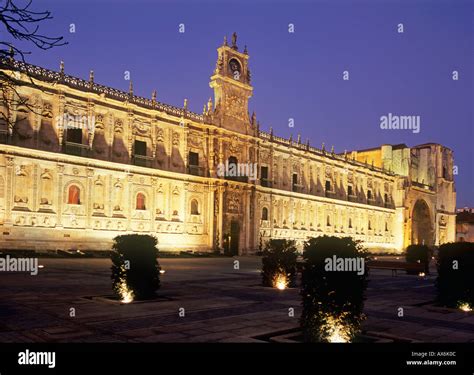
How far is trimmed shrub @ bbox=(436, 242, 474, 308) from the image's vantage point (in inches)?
468

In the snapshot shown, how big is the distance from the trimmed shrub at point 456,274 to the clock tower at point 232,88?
3316 centimetres

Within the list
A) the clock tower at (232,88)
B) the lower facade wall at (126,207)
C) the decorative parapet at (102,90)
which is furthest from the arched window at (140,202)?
the clock tower at (232,88)

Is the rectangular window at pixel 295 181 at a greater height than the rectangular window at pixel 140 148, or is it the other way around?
the rectangular window at pixel 140 148

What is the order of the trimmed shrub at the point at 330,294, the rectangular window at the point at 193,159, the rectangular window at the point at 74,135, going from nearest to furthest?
the trimmed shrub at the point at 330,294 → the rectangular window at the point at 74,135 → the rectangular window at the point at 193,159

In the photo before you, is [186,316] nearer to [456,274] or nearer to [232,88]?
[456,274]

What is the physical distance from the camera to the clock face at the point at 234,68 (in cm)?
4584

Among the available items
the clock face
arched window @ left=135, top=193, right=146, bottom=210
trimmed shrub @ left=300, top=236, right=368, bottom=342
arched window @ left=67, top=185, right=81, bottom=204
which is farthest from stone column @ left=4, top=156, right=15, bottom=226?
trimmed shrub @ left=300, top=236, right=368, bottom=342

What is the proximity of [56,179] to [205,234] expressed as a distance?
1451cm

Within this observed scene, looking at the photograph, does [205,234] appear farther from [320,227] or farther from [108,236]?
[320,227]

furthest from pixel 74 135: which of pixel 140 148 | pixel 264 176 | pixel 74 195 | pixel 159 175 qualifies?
pixel 264 176

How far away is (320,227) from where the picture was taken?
56344mm

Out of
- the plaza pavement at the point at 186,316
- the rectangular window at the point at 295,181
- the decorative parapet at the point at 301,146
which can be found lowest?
the plaza pavement at the point at 186,316

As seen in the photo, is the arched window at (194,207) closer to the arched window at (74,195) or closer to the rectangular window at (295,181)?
the arched window at (74,195)

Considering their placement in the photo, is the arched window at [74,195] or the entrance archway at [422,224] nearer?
the arched window at [74,195]
